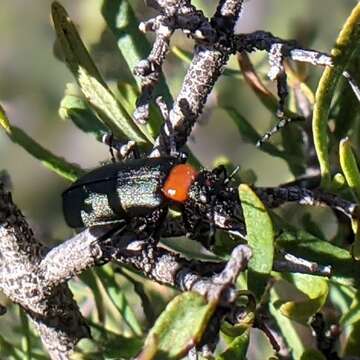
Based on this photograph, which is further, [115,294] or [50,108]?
[50,108]

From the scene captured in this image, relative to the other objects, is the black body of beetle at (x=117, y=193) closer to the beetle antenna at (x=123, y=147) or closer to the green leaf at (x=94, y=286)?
the beetle antenna at (x=123, y=147)

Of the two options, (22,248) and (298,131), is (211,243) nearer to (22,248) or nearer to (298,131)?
(22,248)

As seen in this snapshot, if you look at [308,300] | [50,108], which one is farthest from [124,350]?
[50,108]

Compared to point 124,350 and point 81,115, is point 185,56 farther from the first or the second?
point 124,350

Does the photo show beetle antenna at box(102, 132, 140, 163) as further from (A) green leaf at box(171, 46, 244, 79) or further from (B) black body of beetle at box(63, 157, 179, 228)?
(A) green leaf at box(171, 46, 244, 79)

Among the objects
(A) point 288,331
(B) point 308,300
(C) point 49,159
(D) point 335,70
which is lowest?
(A) point 288,331
